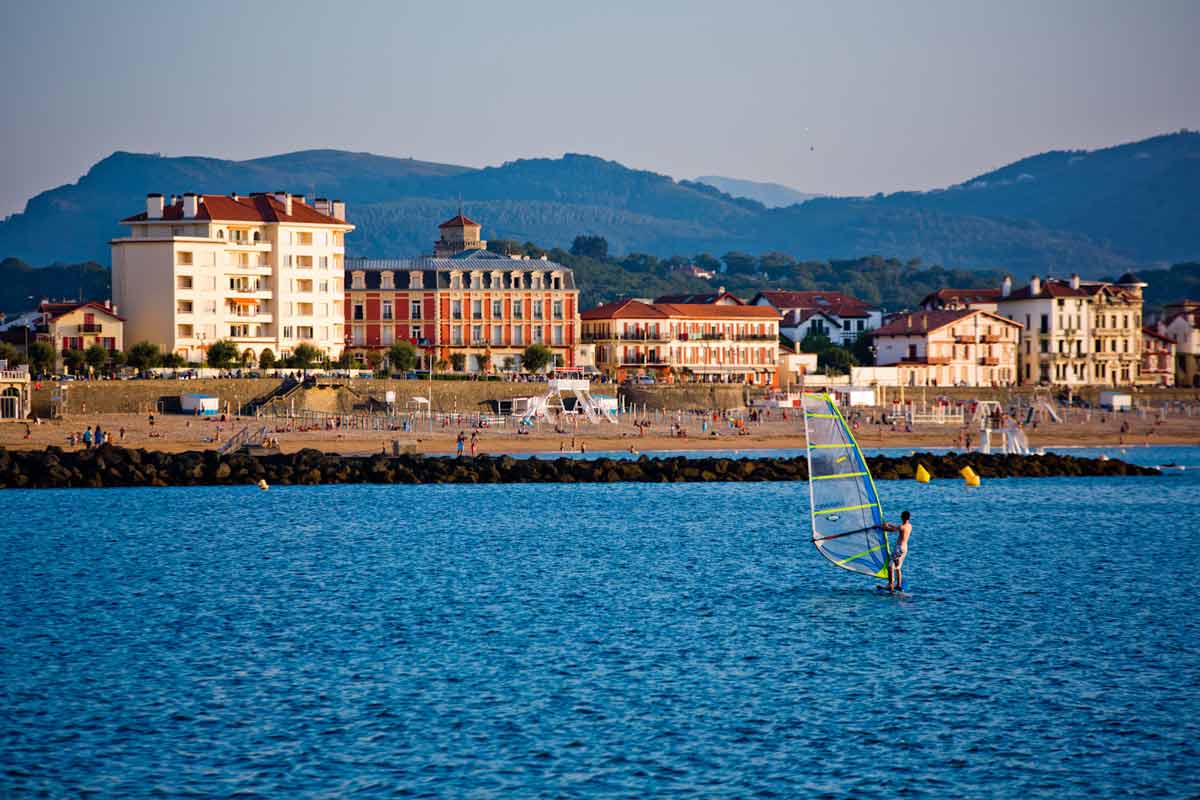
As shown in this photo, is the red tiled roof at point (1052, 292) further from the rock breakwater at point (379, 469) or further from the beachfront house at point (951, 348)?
the rock breakwater at point (379, 469)

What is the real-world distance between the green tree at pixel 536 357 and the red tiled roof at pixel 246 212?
1614 centimetres

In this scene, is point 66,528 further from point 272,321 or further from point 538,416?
point 272,321

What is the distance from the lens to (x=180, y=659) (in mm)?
31344

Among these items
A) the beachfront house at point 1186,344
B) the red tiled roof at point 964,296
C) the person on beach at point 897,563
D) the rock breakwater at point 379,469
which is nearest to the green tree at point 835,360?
the red tiled roof at point 964,296

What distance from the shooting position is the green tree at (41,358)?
91.6 metres

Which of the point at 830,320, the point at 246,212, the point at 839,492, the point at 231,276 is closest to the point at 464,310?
the point at 246,212

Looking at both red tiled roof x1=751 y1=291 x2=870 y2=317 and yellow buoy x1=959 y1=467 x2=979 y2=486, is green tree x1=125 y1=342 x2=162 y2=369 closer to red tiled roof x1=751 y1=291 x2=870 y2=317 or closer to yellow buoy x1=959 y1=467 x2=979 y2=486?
yellow buoy x1=959 y1=467 x2=979 y2=486

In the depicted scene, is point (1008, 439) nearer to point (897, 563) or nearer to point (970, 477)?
point (970, 477)

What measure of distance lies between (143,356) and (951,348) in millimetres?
62714

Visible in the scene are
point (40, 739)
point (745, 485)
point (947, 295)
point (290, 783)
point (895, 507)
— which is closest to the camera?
point (290, 783)

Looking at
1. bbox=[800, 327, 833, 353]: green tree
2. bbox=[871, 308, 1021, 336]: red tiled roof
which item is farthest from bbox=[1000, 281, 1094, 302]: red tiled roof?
bbox=[800, 327, 833, 353]: green tree

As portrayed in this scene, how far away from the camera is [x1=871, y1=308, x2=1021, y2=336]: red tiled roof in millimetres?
125125

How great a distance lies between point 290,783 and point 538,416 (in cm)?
7331

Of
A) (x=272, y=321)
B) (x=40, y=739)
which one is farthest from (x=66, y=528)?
(x=272, y=321)
